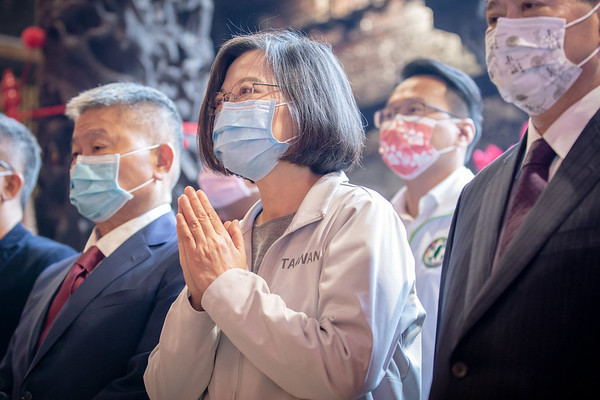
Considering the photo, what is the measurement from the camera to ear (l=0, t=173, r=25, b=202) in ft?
11.5

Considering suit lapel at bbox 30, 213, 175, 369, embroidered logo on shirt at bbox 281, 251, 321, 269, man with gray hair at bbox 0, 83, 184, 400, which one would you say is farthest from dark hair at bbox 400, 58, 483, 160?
embroidered logo on shirt at bbox 281, 251, 321, 269

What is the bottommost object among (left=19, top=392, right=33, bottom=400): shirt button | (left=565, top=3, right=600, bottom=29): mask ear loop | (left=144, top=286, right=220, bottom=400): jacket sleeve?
(left=19, top=392, right=33, bottom=400): shirt button

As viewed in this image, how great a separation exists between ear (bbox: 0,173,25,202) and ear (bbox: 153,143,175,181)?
117 cm

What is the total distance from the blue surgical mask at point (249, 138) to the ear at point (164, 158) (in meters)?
0.92

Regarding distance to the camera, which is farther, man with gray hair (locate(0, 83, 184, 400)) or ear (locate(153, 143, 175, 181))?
ear (locate(153, 143, 175, 181))

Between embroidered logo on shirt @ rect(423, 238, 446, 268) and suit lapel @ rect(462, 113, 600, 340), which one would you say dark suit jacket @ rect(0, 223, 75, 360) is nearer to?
embroidered logo on shirt @ rect(423, 238, 446, 268)

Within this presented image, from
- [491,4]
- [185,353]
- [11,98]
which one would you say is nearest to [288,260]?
[185,353]

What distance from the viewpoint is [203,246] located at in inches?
69.4

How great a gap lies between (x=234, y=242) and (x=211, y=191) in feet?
6.41

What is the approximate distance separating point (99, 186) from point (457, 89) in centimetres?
191

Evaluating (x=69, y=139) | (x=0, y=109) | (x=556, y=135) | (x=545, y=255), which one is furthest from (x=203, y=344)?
(x=0, y=109)

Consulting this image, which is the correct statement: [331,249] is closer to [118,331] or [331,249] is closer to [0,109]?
[118,331]

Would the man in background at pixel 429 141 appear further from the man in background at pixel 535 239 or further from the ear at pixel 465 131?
the man in background at pixel 535 239

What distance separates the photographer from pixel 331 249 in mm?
1674
